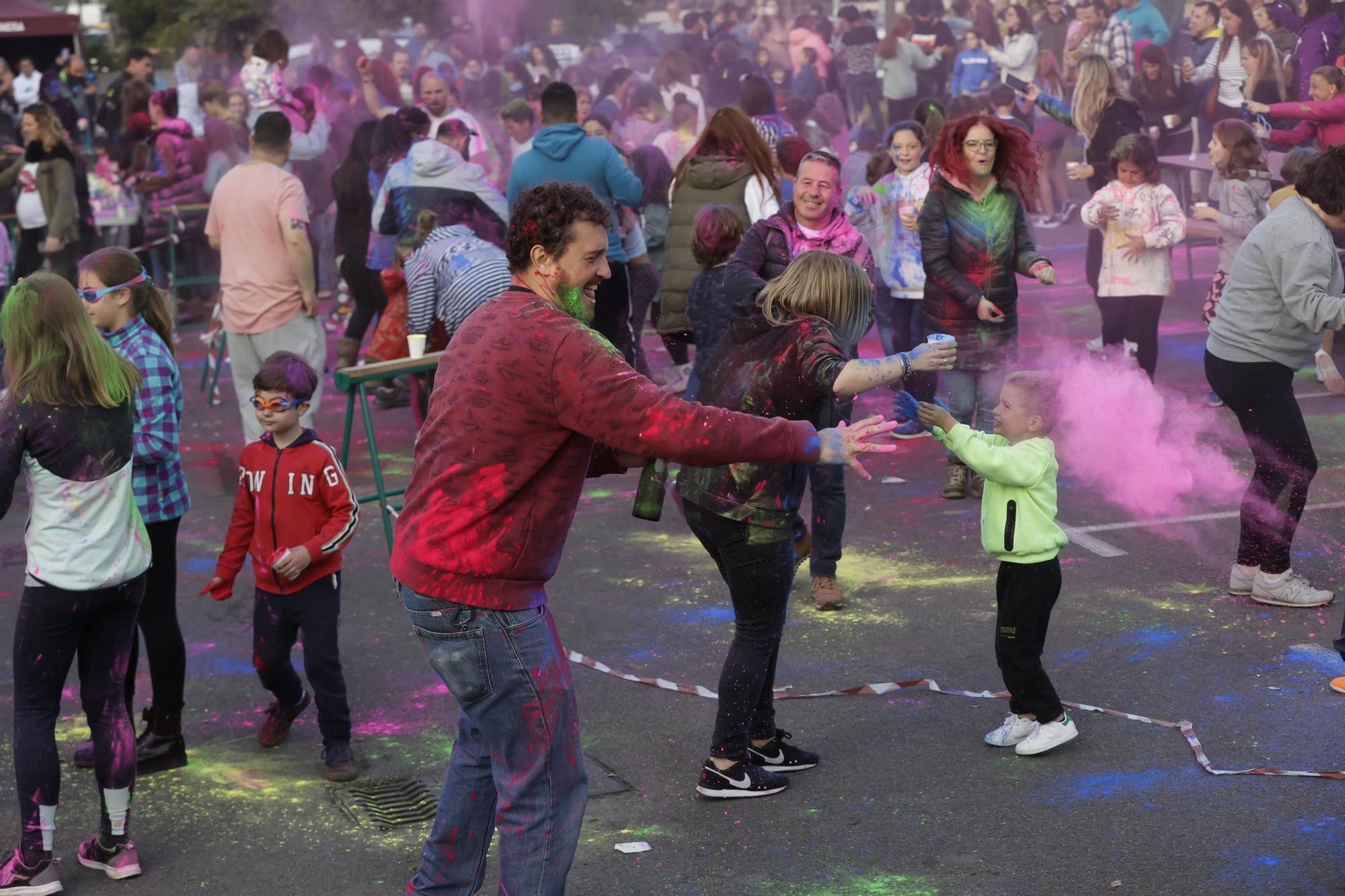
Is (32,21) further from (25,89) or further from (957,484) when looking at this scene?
(957,484)

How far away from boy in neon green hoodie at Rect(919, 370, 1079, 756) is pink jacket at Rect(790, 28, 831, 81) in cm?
1560

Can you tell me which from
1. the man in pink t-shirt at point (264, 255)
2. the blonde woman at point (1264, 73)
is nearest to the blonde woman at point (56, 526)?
the man in pink t-shirt at point (264, 255)

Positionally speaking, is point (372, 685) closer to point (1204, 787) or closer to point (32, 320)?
point (32, 320)

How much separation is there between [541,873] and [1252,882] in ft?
6.44

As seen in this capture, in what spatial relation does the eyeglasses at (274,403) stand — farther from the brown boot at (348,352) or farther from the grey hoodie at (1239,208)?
the grey hoodie at (1239,208)

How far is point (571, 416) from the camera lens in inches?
126

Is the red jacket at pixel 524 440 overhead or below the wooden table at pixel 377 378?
overhead

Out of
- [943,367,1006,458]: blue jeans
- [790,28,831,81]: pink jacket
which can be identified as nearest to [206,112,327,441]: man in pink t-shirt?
[943,367,1006,458]: blue jeans

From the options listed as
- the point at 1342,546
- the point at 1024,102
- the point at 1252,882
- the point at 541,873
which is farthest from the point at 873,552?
the point at 1024,102

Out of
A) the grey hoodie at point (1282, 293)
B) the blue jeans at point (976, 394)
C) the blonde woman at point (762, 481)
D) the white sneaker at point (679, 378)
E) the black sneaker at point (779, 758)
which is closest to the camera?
the blonde woman at point (762, 481)

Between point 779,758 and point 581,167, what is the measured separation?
16.5ft

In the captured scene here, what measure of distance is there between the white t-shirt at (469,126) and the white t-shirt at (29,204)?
13.1ft

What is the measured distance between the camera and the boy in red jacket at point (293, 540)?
5.03 m

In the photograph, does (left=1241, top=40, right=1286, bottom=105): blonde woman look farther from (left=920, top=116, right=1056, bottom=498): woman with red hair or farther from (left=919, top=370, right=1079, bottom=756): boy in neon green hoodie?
(left=919, top=370, right=1079, bottom=756): boy in neon green hoodie
